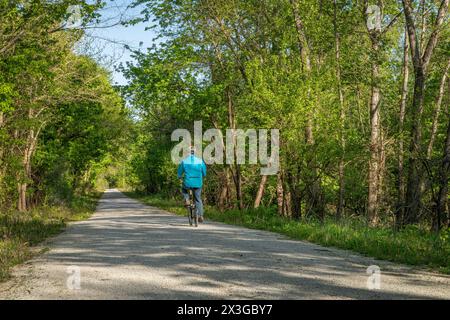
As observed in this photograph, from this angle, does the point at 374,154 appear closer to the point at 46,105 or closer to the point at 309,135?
the point at 309,135

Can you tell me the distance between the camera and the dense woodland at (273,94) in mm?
14656

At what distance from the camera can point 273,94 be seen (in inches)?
636

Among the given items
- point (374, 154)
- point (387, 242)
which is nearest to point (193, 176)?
point (387, 242)

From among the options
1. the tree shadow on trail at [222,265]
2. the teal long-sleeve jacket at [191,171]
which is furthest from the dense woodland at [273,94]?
the tree shadow on trail at [222,265]

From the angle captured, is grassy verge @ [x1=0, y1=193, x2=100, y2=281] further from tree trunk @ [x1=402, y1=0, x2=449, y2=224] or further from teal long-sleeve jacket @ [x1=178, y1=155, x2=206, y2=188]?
tree trunk @ [x1=402, y1=0, x2=449, y2=224]

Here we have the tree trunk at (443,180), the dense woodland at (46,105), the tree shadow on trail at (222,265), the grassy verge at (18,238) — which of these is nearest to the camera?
the tree shadow on trail at (222,265)

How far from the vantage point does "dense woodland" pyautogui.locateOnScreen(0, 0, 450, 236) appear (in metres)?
14.7

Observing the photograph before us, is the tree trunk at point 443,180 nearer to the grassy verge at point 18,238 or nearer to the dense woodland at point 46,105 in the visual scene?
the grassy verge at point 18,238

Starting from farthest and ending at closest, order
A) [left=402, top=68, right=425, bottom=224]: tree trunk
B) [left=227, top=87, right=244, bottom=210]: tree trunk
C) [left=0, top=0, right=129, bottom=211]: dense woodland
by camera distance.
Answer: [left=227, top=87, right=244, bottom=210]: tree trunk
[left=402, top=68, right=425, bottom=224]: tree trunk
[left=0, top=0, right=129, bottom=211]: dense woodland

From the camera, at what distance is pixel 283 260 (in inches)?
307

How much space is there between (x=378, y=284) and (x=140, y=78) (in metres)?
20.3

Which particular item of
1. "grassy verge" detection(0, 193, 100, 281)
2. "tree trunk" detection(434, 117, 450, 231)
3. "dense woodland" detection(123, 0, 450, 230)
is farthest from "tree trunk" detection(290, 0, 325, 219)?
"grassy verge" detection(0, 193, 100, 281)
